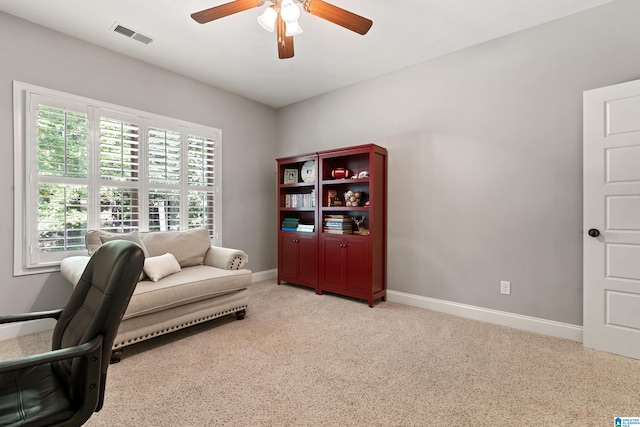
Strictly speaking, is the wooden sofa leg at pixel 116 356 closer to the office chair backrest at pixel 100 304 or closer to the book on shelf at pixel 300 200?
the office chair backrest at pixel 100 304

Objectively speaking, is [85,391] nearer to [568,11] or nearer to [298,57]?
[298,57]

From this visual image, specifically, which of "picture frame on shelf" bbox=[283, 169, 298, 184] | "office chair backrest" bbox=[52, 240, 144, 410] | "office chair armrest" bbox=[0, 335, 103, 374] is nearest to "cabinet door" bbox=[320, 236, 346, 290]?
"picture frame on shelf" bbox=[283, 169, 298, 184]

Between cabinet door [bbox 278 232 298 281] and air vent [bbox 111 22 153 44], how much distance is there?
2.71m

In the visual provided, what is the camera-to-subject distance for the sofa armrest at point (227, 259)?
3.07 metres

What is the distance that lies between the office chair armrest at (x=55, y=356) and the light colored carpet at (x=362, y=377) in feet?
2.62

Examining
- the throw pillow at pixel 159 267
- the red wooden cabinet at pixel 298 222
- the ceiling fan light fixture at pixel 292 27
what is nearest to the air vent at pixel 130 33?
the ceiling fan light fixture at pixel 292 27

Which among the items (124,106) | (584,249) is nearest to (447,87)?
(584,249)

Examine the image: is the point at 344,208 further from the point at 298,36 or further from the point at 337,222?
the point at 298,36

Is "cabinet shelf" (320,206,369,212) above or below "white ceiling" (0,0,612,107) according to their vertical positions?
below

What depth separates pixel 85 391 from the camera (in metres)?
1.05

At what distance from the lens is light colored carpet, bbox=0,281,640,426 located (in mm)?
1606

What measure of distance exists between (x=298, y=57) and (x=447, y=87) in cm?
165

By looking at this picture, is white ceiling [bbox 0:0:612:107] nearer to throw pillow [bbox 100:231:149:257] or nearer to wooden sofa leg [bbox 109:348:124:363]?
throw pillow [bbox 100:231:149:257]

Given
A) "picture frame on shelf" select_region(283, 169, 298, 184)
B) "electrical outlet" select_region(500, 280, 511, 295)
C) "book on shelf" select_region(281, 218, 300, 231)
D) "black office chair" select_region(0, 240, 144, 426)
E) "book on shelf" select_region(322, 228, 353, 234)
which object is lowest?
"electrical outlet" select_region(500, 280, 511, 295)
